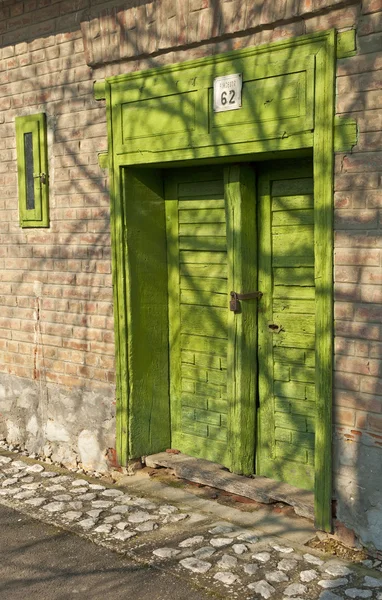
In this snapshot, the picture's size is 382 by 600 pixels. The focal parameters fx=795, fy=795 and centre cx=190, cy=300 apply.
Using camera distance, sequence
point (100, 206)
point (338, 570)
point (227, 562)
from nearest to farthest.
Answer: point (338, 570) → point (227, 562) → point (100, 206)

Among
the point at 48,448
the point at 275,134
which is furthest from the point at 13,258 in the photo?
the point at 275,134

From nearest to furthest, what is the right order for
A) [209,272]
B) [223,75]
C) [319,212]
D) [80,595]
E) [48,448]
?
[80,595]
[319,212]
[223,75]
[209,272]
[48,448]

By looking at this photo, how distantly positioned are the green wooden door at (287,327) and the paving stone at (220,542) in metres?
0.68

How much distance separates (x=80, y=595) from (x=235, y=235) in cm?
237

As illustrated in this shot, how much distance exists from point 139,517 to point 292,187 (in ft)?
7.52

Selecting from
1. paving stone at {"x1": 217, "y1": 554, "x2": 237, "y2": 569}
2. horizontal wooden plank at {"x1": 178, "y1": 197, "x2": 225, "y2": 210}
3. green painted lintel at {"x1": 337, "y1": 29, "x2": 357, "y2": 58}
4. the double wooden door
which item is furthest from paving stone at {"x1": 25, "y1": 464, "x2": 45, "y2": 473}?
green painted lintel at {"x1": 337, "y1": 29, "x2": 357, "y2": 58}

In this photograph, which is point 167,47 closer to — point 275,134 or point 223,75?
point 223,75

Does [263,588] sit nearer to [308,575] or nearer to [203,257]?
[308,575]

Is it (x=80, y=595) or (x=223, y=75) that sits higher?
(x=223, y=75)

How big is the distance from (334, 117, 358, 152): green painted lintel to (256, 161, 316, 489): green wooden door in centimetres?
54

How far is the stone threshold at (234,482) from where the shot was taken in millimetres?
4852

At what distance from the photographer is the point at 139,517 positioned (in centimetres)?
504

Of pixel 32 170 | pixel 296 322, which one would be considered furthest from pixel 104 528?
pixel 32 170

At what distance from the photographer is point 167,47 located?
16.9 feet
